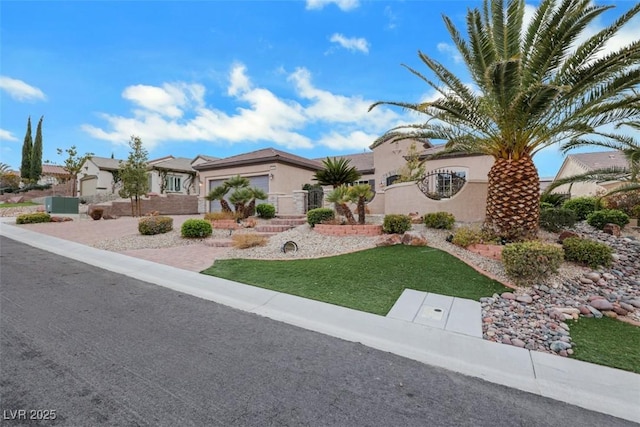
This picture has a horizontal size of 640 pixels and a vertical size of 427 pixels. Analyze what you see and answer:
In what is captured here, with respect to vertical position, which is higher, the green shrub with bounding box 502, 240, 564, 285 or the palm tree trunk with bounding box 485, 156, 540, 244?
the palm tree trunk with bounding box 485, 156, 540, 244

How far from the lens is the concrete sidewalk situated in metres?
3.21

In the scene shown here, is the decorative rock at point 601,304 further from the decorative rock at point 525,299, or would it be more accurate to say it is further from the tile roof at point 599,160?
the tile roof at point 599,160

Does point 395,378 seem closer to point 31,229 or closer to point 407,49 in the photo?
point 407,49

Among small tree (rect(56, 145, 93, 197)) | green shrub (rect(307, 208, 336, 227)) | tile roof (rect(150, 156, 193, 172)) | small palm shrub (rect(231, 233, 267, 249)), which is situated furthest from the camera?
tile roof (rect(150, 156, 193, 172))

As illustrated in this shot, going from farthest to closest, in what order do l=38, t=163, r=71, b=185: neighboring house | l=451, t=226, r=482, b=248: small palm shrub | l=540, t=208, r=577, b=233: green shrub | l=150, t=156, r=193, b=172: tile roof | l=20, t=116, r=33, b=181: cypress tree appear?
l=20, t=116, r=33, b=181: cypress tree
l=38, t=163, r=71, b=185: neighboring house
l=150, t=156, r=193, b=172: tile roof
l=540, t=208, r=577, b=233: green shrub
l=451, t=226, r=482, b=248: small palm shrub

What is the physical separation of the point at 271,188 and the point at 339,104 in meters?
6.90

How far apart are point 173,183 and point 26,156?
82.7 feet

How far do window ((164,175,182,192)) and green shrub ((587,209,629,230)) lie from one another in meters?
31.3

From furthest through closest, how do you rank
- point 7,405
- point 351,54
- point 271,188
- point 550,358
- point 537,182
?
point 271,188
point 351,54
point 537,182
point 550,358
point 7,405

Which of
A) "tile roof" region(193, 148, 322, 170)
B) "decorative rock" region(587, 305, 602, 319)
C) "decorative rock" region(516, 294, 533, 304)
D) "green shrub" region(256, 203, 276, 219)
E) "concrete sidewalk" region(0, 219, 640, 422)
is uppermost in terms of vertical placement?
"tile roof" region(193, 148, 322, 170)

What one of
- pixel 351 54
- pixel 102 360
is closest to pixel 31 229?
pixel 102 360

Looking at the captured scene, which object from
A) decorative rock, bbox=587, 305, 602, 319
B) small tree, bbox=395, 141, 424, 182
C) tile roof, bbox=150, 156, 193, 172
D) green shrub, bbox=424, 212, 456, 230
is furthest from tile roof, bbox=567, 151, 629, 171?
tile roof, bbox=150, 156, 193, 172

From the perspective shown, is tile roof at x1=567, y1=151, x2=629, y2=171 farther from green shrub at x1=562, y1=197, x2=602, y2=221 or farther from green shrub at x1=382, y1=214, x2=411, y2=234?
green shrub at x1=382, y1=214, x2=411, y2=234

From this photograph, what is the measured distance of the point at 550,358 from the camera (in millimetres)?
3857
